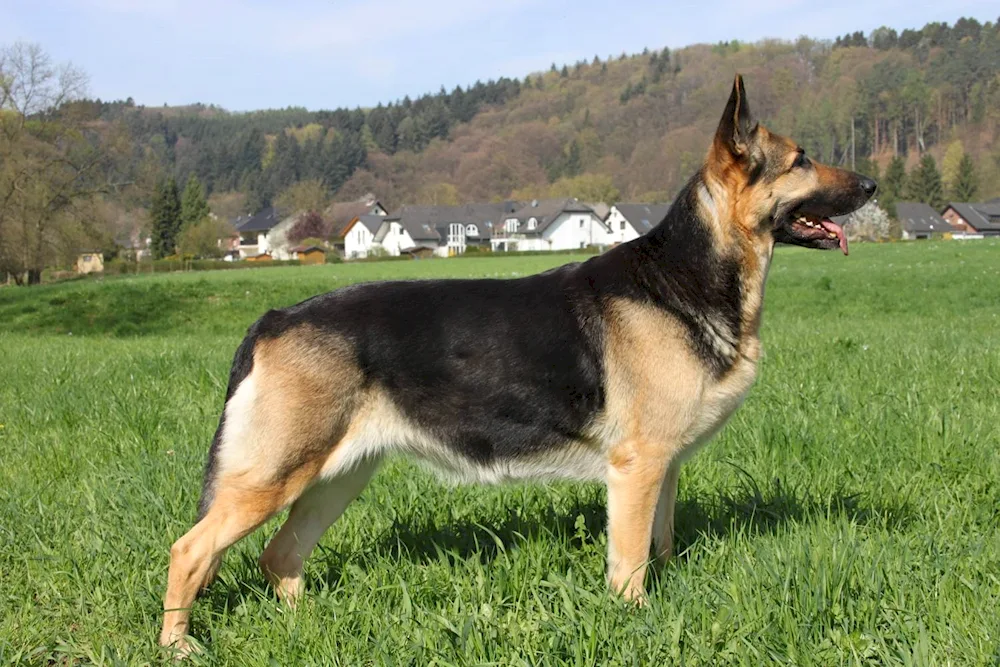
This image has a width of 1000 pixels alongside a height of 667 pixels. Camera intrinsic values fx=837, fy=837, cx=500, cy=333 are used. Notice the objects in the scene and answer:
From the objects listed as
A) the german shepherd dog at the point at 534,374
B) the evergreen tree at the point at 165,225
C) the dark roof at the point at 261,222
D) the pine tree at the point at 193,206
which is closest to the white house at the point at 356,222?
the dark roof at the point at 261,222

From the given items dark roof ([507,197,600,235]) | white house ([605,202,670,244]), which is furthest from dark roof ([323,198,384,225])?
white house ([605,202,670,244])

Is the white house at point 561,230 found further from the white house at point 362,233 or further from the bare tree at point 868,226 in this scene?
the bare tree at point 868,226

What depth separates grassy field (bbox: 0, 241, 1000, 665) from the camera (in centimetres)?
329

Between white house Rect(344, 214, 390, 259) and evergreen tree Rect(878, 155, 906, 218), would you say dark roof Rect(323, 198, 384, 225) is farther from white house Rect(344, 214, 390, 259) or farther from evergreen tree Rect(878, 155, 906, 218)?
evergreen tree Rect(878, 155, 906, 218)

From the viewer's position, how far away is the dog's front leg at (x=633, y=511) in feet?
12.2

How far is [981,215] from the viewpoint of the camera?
108750mm

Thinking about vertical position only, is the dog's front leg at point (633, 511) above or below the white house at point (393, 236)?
above

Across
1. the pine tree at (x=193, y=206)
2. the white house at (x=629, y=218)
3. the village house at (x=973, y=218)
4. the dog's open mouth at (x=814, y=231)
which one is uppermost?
the pine tree at (x=193, y=206)

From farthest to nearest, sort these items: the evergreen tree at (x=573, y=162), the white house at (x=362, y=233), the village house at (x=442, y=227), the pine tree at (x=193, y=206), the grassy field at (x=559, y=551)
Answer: the evergreen tree at (x=573, y=162) → the white house at (x=362, y=233) → the village house at (x=442, y=227) → the pine tree at (x=193, y=206) → the grassy field at (x=559, y=551)

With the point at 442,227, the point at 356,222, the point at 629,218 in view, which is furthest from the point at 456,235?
the point at 629,218

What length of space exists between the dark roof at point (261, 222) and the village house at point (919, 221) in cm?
9495

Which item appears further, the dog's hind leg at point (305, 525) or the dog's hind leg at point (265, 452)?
the dog's hind leg at point (305, 525)

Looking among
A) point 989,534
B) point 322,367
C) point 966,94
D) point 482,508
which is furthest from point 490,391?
point 966,94

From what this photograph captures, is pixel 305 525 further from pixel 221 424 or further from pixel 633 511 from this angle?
pixel 633 511
